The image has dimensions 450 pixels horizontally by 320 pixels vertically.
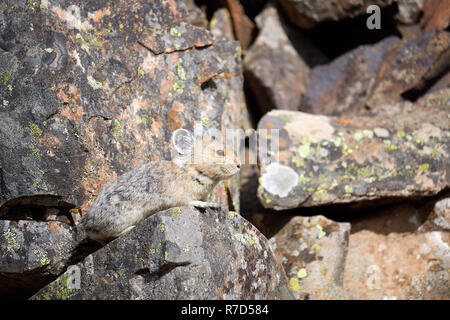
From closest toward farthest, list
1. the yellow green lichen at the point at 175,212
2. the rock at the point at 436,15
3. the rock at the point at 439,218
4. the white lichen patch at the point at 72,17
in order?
the yellow green lichen at the point at 175,212
the white lichen patch at the point at 72,17
the rock at the point at 439,218
the rock at the point at 436,15

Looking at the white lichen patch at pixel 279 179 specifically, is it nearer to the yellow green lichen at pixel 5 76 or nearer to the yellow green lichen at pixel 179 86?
the yellow green lichen at pixel 179 86

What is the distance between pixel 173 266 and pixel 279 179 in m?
2.55

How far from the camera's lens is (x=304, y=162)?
657 cm

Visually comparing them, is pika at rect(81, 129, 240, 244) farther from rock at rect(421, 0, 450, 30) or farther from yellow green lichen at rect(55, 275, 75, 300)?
rock at rect(421, 0, 450, 30)

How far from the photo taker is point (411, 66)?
26.7ft

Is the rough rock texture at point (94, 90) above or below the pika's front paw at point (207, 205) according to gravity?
above

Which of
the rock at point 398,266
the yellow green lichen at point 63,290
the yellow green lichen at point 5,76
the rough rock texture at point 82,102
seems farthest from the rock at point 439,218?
the yellow green lichen at point 5,76

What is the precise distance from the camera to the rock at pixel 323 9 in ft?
28.1

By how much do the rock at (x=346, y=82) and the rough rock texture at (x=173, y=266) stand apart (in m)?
4.70

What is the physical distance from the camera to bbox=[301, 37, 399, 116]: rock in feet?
28.4

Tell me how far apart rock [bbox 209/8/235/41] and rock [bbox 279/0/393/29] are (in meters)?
1.07

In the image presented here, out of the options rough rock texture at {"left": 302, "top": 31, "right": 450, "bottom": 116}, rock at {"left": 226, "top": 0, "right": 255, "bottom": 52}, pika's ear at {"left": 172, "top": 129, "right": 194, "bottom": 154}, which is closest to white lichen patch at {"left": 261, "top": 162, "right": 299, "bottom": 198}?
pika's ear at {"left": 172, "top": 129, "right": 194, "bottom": 154}

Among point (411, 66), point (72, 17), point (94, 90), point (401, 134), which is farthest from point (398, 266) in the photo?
point (72, 17)
